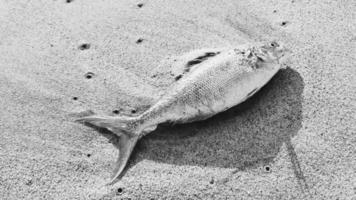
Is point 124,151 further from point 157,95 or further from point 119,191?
point 157,95

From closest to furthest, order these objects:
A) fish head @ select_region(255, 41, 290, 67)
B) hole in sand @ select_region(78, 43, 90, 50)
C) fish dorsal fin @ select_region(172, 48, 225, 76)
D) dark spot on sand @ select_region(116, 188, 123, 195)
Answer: dark spot on sand @ select_region(116, 188, 123, 195)
fish head @ select_region(255, 41, 290, 67)
fish dorsal fin @ select_region(172, 48, 225, 76)
hole in sand @ select_region(78, 43, 90, 50)

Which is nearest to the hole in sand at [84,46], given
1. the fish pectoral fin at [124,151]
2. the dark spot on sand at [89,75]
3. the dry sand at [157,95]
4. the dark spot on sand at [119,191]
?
the dry sand at [157,95]

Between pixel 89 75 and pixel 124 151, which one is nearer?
pixel 124 151

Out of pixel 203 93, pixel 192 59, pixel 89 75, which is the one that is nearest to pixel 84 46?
pixel 89 75

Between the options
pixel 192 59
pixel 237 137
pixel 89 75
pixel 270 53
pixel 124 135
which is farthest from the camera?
pixel 89 75

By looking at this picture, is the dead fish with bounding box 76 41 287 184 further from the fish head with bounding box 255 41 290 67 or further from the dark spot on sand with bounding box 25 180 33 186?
the dark spot on sand with bounding box 25 180 33 186

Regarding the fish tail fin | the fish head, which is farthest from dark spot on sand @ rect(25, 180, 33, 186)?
the fish head
